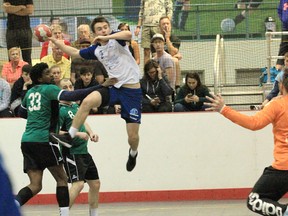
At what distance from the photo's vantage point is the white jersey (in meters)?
8.90

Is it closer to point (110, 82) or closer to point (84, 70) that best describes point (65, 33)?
point (84, 70)

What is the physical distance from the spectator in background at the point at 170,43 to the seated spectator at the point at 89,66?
4.60 ft

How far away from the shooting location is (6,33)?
552 inches

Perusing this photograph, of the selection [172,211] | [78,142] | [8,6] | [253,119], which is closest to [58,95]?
[78,142]

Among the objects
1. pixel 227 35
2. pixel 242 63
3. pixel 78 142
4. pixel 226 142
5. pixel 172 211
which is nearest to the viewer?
pixel 78 142

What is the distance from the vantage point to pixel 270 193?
22.0 ft

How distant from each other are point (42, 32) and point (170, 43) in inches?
90.7

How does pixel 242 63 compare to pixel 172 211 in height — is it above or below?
above

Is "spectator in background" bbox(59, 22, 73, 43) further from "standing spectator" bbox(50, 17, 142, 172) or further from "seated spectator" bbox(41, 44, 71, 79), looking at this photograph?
"standing spectator" bbox(50, 17, 142, 172)

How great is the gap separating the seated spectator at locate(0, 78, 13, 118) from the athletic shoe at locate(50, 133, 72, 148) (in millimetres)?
4707

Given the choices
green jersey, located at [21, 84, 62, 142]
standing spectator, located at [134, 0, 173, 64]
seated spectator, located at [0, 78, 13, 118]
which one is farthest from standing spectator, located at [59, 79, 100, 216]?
standing spectator, located at [134, 0, 173, 64]

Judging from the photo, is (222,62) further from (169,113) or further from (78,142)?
(78,142)

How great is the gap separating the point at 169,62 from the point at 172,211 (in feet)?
10.00

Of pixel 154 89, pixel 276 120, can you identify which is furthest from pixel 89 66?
pixel 276 120
